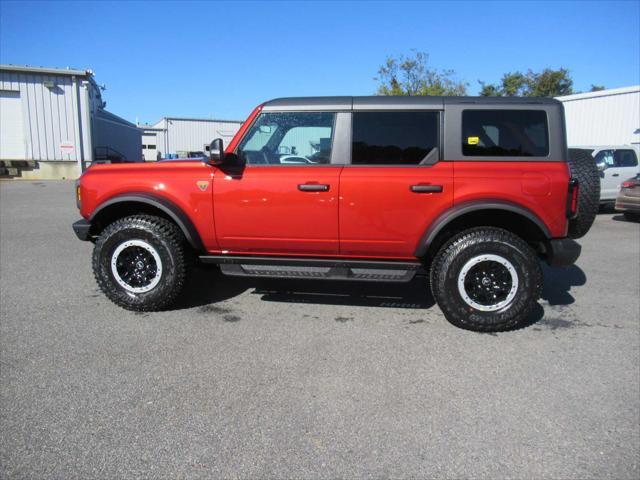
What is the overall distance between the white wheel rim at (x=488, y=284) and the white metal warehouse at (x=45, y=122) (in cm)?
2258

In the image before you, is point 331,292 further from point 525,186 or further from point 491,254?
point 525,186

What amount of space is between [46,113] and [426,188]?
22906 mm

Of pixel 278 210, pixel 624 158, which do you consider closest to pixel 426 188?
pixel 278 210

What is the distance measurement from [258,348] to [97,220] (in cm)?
227

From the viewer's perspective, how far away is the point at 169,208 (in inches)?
169

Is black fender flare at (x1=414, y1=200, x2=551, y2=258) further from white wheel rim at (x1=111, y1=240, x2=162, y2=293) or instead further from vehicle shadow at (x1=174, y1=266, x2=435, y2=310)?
white wheel rim at (x1=111, y1=240, x2=162, y2=293)

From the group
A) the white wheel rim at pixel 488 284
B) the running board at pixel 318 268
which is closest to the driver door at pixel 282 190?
the running board at pixel 318 268

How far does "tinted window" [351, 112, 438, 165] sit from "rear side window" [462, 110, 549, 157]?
0.30 metres

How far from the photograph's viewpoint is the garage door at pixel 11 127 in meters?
21.0

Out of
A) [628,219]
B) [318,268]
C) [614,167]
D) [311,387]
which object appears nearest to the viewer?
[311,387]

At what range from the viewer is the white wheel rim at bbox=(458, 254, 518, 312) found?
13.1 ft

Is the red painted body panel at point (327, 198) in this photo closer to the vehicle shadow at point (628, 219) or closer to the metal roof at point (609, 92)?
the vehicle shadow at point (628, 219)

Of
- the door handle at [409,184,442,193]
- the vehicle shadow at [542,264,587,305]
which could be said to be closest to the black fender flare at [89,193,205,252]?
the door handle at [409,184,442,193]

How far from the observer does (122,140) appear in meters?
30.4
